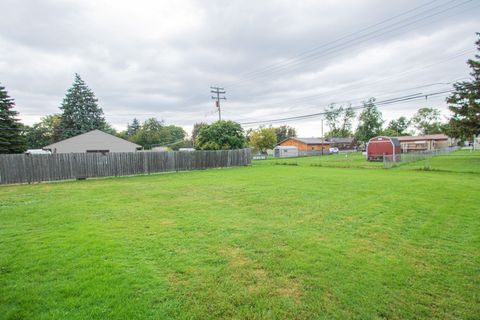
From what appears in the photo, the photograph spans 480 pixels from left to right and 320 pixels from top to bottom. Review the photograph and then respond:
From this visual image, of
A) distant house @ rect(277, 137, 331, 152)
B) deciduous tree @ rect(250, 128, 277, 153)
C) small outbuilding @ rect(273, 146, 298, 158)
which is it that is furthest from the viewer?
distant house @ rect(277, 137, 331, 152)

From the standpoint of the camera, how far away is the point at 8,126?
85.4 ft

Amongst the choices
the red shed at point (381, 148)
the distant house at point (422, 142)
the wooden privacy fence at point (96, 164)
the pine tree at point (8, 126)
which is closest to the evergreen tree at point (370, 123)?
the distant house at point (422, 142)

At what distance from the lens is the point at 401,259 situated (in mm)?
3531

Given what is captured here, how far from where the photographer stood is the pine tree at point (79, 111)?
120ft

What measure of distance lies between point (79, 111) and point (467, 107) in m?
48.0

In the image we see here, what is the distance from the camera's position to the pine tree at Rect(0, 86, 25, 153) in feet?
83.5

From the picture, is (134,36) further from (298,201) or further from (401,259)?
(401,259)

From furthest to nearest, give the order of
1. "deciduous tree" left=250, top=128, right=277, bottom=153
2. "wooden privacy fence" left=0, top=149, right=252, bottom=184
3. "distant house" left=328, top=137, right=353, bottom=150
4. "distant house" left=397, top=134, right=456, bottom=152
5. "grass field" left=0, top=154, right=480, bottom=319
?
"distant house" left=328, top=137, right=353, bottom=150 → "distant house" left=397, top=134, right=456, bottom=152 → "deciduous tree" left=250, top=128, right=277, bottom=153 → "wooden privacy fence" left=0, top=149, right=252, bottom=184 → "grass field" left=0, top=154, right=480, bottom=319

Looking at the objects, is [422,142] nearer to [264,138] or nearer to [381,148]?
[381,148]

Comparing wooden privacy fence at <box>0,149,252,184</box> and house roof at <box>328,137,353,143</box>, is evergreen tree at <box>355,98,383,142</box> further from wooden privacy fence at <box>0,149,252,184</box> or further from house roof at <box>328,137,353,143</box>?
wooden privacy fence at <box>0,149,252,184</box>

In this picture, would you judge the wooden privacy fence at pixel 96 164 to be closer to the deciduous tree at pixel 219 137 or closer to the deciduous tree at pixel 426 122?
the deciduous tree at pixel 219 137

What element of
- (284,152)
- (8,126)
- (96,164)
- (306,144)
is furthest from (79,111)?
(306,144)

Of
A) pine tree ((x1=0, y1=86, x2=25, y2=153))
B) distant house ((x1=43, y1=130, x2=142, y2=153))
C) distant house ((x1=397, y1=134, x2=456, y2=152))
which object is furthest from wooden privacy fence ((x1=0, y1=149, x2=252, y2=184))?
distant house ((x1=397, y1=134, x2=456, y2=152))

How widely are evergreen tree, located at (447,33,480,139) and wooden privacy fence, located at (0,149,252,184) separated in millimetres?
22273
